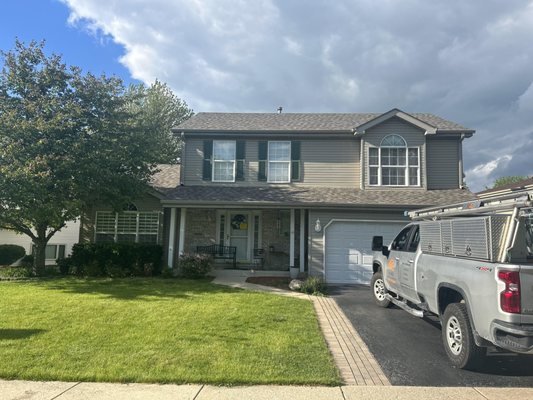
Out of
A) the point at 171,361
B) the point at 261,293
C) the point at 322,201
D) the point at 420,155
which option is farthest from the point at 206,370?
the point at 420,155

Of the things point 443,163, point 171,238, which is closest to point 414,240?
point 443,163

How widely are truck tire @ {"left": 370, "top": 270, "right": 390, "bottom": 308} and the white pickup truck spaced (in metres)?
2.27

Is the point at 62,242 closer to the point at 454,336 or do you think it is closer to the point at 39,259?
the point at 39,259

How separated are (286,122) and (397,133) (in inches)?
190

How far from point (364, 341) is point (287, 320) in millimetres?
1730

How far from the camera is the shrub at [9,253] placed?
1744 cm

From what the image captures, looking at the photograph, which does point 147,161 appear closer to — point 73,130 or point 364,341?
point 73,130

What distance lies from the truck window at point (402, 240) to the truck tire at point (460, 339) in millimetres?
2388

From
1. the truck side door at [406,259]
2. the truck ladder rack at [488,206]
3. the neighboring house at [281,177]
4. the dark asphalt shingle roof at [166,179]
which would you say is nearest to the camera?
the truck ladder rack at [488,206]

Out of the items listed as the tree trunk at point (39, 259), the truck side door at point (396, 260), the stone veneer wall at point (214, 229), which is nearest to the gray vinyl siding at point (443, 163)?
the stone veneer wall at point (214, 229)

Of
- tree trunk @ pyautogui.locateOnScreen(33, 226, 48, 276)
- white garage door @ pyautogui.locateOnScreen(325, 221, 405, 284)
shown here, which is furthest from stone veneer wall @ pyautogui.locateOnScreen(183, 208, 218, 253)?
tree trunk @ pyautogui.locateOnScreen(33, 226, 48, 276)

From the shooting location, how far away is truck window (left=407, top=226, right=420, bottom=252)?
7.25 m

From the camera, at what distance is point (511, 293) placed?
4211 millimetres

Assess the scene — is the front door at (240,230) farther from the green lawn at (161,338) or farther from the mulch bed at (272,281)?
the green lawn at (161,338)
